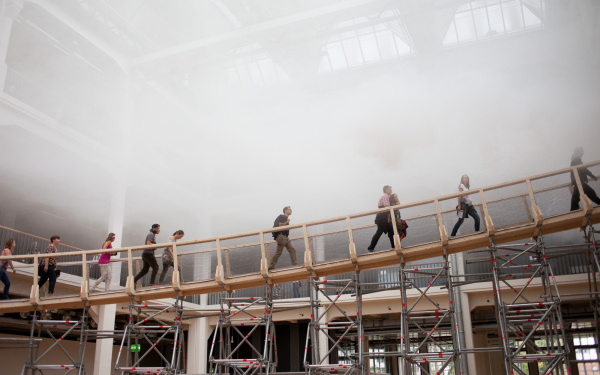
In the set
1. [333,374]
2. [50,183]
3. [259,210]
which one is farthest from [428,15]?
[50,183]

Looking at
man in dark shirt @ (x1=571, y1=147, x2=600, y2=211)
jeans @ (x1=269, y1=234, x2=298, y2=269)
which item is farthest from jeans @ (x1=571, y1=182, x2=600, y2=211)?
jeans @ (x1=269, y1=234, x2=298, y2=269)

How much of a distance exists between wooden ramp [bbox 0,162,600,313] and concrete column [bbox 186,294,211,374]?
424 inches

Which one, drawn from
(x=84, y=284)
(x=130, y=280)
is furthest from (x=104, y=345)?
(x=130, y=280)

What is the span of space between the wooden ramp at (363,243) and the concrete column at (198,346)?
10.8 meters

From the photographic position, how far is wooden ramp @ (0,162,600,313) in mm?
11141

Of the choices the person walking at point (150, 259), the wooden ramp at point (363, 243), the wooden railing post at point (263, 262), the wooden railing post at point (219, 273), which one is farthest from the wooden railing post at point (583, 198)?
the person walking at point (150, 259)

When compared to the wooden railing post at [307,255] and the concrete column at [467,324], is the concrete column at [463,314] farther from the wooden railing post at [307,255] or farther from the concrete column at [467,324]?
the wooden railing post at [307,255]

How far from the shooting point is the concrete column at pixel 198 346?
2331cm

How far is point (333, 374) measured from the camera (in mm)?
12828

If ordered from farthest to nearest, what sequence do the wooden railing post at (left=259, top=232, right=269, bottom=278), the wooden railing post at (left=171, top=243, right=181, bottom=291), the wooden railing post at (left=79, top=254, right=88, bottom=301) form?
the wooden railing post at (left=79, top=254, right=88, bottom=301), the wooden railing post at (left=171, top=243, right=181, bottom=291), the wooden railing post at (left=259, top=232, right=269, bottom=278)

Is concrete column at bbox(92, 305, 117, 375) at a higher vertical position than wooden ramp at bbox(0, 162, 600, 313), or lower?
lower

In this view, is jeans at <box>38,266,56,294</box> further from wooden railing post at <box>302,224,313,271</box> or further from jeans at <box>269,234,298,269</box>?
wooden railing post at <box>302,224,313,271</box>

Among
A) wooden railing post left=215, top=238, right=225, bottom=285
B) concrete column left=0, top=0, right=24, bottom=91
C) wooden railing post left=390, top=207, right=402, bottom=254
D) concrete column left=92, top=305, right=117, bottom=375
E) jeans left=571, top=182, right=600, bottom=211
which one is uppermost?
concrete column left=0, top=0, right=24, bottom=91

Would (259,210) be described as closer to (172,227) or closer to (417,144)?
(172,227)
